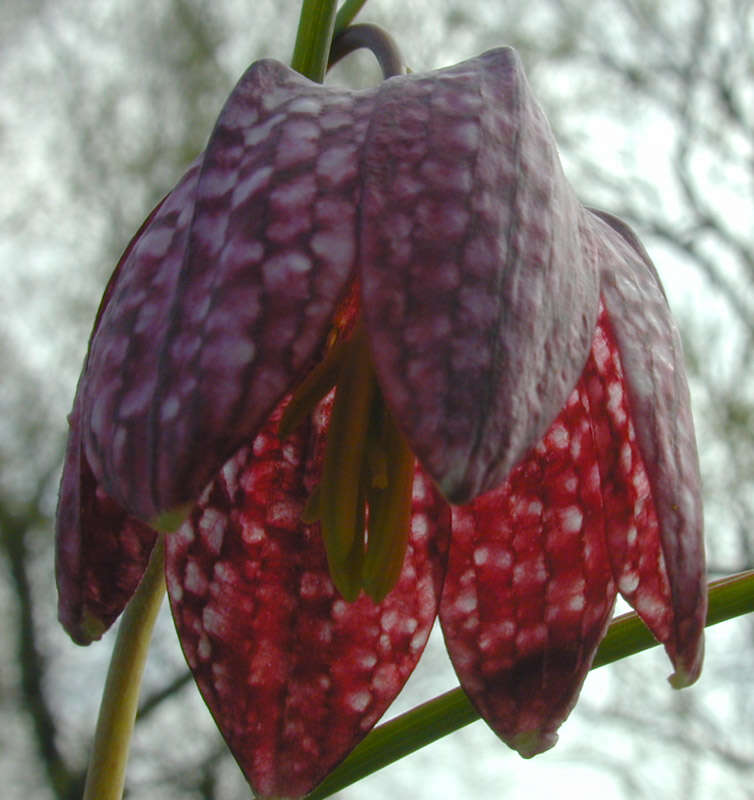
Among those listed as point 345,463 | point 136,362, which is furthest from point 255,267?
point 345,463

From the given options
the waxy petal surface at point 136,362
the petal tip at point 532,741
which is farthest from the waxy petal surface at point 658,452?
the waxy petal surface at point 136,362

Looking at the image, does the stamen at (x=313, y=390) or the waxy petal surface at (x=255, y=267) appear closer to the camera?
the waxy petal surface at (x=255, y=267)

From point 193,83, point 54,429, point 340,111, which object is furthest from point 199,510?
point 193,83

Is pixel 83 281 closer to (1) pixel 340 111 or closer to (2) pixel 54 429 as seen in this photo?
(2) pixel 54 429

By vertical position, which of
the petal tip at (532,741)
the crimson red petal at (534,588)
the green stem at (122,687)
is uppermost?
the green stem at (122,687)

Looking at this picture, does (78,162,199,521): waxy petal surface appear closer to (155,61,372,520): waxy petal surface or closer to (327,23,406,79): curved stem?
(155,61,372,520): waxy petal surface

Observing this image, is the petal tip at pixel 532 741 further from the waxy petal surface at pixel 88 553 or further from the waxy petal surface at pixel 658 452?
the waxy petal surface at pixel 88 553

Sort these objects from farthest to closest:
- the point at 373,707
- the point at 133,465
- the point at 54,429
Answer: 1. the point at 54,429
2. the point at 373,707
3. the point at 133,465
